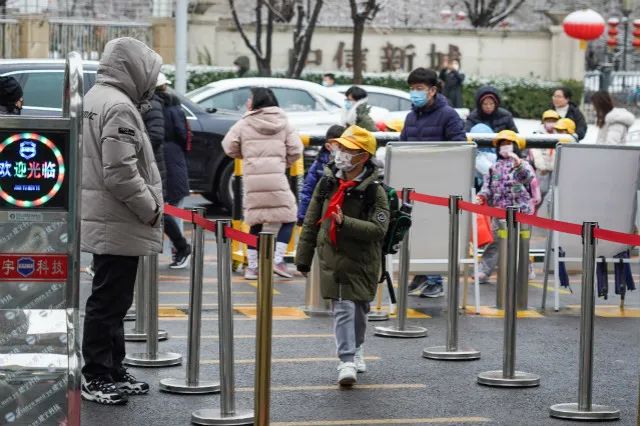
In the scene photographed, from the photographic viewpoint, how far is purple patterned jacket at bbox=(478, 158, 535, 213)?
43.0 ft

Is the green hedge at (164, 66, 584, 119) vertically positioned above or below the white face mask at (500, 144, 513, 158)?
above

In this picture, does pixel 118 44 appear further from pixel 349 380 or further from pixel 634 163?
pixel 634 163

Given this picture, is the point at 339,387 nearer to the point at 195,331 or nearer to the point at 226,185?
the point at 195,331

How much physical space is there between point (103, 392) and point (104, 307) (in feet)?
1.52

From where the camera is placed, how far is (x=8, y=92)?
1010 cm

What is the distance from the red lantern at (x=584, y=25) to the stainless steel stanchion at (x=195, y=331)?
33.3m

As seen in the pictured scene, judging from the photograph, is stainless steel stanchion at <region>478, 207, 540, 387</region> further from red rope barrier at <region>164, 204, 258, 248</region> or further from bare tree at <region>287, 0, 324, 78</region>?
bare tree at <region>287, 0, 324, 78</region>

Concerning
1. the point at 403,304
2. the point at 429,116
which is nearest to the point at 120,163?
the point at 403,304

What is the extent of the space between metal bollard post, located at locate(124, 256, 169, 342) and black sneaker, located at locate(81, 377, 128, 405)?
188 centimetres

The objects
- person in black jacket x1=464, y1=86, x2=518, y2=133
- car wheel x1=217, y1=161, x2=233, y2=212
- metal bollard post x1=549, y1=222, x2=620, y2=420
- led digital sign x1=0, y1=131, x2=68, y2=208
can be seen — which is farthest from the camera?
car wheel x1=217, y1=161, x2=233, y2=212

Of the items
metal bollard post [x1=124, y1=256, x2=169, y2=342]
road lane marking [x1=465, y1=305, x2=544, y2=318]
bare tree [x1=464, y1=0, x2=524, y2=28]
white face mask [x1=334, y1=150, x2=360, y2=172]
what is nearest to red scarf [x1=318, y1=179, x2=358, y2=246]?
white face mask [x1=334, y1=150, x2=360, y2=172]

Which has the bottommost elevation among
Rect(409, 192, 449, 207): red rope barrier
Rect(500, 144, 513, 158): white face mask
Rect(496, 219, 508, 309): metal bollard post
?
Rect(496, 219, 508, 309): metal bollard post

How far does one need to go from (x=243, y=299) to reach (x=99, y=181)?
4.65 m

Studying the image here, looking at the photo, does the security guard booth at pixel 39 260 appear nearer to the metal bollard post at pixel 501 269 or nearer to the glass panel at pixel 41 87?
the metal bollard post at pixel 501 269
